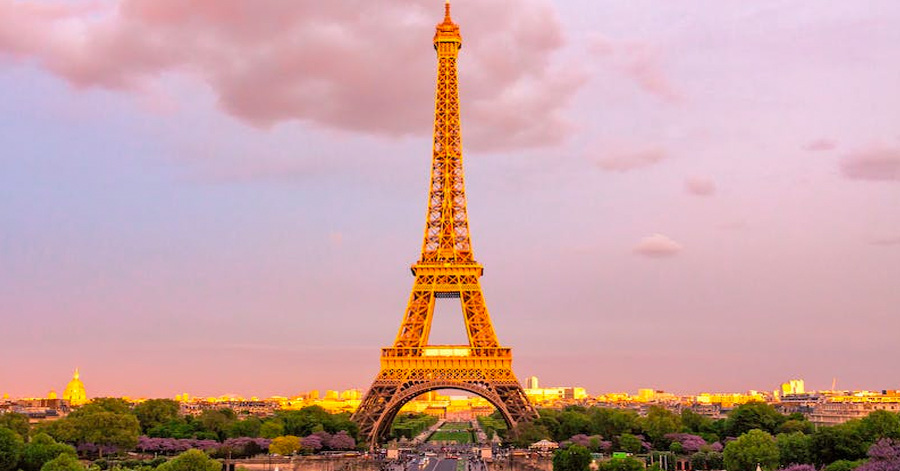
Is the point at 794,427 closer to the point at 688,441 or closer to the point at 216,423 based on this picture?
the point at 688,441

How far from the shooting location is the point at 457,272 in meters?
87.6

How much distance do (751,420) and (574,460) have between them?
32565mm

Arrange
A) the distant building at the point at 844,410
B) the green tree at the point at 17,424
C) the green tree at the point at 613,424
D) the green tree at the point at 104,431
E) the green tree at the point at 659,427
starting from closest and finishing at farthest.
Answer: the green tree at the point at 104,431
the green tree at the point at 17,424
the green tree at the point at 659,427
the green tree at the point at 613,424
the distant building at the point at 844,410

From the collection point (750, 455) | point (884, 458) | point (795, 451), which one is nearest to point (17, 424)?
point (750, 455)

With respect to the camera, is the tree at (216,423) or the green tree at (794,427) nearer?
the green tree at (794,427)

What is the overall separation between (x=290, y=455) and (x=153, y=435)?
16.5 m

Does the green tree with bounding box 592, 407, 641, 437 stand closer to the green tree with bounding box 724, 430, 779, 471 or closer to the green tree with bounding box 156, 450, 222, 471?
the green tree with bounding box 724, 430, 779, 471

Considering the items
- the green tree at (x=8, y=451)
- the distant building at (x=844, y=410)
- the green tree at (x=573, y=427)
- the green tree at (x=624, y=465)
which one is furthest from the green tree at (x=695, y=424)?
the green tree at (x=8, y=451)

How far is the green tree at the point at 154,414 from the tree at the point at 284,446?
20020 millimetres

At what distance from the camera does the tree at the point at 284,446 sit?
82.4 meters

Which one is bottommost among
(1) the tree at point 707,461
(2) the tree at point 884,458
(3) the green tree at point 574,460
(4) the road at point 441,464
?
(4) the road at point 441,464

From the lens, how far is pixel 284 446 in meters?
82.6

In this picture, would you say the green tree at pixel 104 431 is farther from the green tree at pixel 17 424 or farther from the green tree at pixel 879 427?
the green tree at pixel 879 427

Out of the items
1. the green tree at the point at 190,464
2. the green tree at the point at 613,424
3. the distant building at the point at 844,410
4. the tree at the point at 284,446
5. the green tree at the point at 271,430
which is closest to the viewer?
the green tree at the point at 190,464
